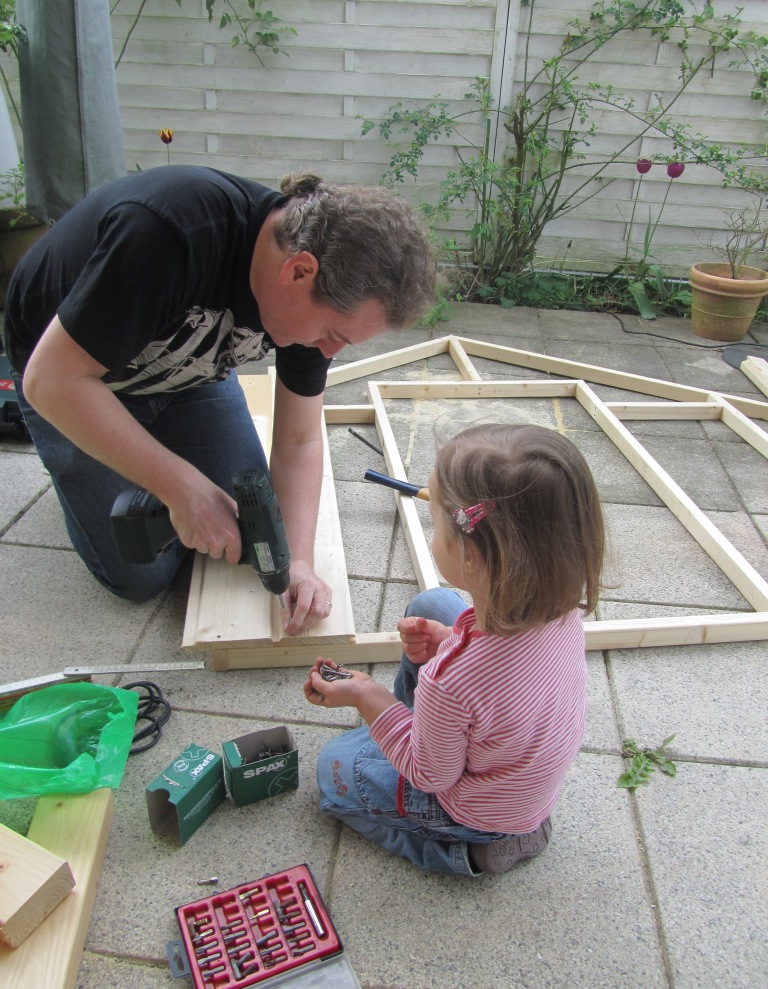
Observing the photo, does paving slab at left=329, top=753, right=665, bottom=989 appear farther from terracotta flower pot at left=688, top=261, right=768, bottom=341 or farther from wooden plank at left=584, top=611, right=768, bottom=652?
terracotta flower pot at left=688, top=261, right=768, bottom=341

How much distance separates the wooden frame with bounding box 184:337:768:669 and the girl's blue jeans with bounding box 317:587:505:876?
1.42 feet

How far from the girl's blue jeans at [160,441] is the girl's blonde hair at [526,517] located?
150cm

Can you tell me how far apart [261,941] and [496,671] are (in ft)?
2.58

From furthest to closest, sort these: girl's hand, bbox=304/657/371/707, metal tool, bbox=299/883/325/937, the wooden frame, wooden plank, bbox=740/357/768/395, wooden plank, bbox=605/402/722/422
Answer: wooden plank, bbox=740/357/768/395 → wooden plank, bbox=605/402/722/422 → the wooden frame → girl's hand, bbox=304/657/371/707 → metal tool, bbox=299/883/325/937

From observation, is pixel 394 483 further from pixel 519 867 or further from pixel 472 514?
pixel 472 514

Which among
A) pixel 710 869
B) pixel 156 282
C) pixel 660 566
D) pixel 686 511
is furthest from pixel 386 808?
pixel 686 511

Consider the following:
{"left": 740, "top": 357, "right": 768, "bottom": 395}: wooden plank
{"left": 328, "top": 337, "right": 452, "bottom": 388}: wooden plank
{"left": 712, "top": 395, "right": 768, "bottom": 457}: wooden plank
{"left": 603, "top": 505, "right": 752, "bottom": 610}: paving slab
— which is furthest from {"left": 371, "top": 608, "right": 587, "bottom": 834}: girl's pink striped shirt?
A: {"left": 740, "top": 357, "right": 768, "bottom": 395}: wooden plank

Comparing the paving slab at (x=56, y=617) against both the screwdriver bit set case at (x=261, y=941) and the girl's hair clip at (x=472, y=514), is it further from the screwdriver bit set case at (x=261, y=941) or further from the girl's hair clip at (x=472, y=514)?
the girl's hair clip at (x=472, y=514)

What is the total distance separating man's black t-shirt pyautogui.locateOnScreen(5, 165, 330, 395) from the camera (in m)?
1.79

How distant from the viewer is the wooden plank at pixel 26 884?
4.88ft

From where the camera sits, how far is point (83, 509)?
248 cm

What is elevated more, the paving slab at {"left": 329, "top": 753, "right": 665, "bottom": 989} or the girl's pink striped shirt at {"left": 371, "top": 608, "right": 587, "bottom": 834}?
the girl's pink striped shirt at {"left": 371, "top": 608, "right": 587, "bottom": 834}

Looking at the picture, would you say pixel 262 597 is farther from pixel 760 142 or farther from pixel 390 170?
pixel 760 142

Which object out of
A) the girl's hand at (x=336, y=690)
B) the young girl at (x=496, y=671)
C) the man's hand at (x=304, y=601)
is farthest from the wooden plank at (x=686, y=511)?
the girl's hand at (x=336, y=690)
